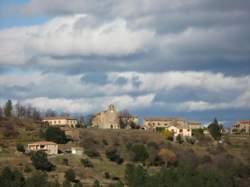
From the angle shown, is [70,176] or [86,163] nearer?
[70,176]

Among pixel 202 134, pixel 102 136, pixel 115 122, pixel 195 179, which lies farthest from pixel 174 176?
pixel 115 122

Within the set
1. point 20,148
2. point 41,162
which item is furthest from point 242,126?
point 41,162

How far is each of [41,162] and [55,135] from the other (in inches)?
809

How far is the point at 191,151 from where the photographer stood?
106562mm

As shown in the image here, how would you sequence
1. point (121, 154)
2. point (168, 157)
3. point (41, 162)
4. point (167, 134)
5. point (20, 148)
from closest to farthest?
1. point (41, 162)
2. point (20, 148)
3. point (168, 157)
4. point (121, 154)
5. point (167, 134)

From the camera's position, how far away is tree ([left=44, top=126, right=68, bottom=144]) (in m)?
105

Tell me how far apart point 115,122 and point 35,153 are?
5524cm

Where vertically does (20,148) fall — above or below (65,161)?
above

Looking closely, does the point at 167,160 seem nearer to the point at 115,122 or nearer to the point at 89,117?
the point at 115,122

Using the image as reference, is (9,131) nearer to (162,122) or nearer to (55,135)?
(55,135)

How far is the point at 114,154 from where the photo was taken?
9794 cm

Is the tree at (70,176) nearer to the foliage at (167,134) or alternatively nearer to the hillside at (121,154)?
the hillside at (121,154)

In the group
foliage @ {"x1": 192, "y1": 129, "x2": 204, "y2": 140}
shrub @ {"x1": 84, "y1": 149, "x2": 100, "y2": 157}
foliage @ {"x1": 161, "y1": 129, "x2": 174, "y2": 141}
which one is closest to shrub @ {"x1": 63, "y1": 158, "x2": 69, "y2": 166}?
shrub @ {"x1": 84, "y1": 149, "x2": 100, "y2": 157}

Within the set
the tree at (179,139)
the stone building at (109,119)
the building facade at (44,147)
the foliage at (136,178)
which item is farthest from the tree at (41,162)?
the stone building at (109,119)
